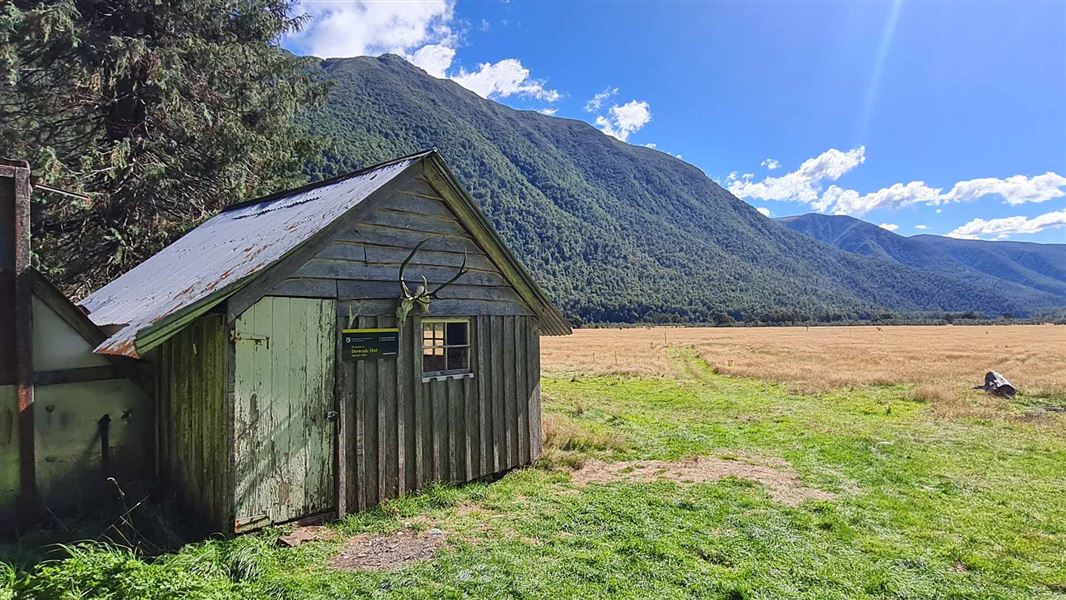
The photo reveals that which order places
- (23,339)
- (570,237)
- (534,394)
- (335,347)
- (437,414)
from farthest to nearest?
(570,237) → (534,394) → (437,414) → (335,347) → (23,339)

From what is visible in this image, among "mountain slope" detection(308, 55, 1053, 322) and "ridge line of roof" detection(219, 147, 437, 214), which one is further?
"mountain slope" detection(308, 55, 1053, 322)

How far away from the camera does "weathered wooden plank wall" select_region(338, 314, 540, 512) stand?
741 centimetres

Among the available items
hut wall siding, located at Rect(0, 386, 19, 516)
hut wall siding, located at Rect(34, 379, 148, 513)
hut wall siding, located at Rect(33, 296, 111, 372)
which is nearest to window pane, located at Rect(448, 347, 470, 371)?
hut wall siding, located at Rect(34, 379, 148, 513)

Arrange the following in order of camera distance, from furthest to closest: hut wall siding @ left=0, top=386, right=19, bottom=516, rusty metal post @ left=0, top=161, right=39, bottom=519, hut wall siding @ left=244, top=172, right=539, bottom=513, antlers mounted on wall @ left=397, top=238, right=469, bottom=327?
antlers mounted on wall @ left=397, top=238, right=469, bottom=327, hut wall siding @ left=244, top=172, right=539, bottom=513, rusty metal post @ left=0, top=161, right=39, bottom=519, hut wall siding @ left=0, top=386, right=19, bottom=516

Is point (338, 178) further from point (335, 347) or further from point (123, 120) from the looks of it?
point (123, 120)

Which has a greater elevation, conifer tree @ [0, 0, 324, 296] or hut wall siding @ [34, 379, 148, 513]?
conifer tree @ [0, 0, 324, 296]

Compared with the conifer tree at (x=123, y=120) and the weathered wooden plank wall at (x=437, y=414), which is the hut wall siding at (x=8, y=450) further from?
the conifer tree at (x=123, y=120)

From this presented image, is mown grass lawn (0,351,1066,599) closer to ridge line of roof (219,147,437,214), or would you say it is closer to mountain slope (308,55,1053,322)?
ridge line of roof (219,147,437,214)

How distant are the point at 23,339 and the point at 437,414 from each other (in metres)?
4.98

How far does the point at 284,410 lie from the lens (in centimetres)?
668

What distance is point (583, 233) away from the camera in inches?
6654

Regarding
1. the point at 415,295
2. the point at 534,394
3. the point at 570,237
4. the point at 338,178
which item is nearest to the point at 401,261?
the point at 415,295

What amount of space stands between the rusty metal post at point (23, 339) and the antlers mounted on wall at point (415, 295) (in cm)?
416

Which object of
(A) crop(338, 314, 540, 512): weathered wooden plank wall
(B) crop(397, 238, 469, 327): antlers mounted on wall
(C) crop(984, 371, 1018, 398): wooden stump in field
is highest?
(B) crop(397, 238, 469, 327): antlers mounted on wall
